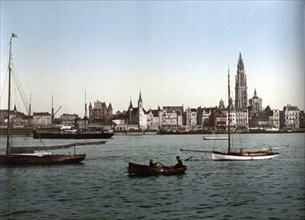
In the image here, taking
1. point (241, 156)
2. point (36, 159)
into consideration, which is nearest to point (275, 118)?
point (241, 156)

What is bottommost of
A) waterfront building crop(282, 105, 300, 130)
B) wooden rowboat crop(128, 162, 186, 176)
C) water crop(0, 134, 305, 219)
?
water crop(0, 134, 305, 219)

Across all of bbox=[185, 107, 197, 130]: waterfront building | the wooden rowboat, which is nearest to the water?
the wooden rowboat

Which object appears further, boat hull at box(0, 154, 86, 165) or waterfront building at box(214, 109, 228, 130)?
waterfront building at box(214, 109, 228, 130)

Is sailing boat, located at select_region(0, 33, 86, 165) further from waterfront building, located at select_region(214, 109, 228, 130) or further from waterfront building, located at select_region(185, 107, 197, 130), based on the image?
waterfront building, located at select_region(185, 107, 197, 130)

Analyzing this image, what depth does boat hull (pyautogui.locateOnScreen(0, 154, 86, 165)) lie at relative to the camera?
41812 mm

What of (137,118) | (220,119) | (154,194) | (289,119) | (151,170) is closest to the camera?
(154,194)

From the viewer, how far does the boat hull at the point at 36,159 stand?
41812 millimetres

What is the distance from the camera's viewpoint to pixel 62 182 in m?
32.2

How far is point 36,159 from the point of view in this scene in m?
43.7

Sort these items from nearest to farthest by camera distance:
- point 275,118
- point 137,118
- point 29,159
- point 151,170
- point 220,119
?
point 151,170
point 29,159
point 220,119
point 275,118
point 137,118

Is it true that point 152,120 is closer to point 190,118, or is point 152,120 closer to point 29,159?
point 190,118

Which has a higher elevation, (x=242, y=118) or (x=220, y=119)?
(x=242, y=118)

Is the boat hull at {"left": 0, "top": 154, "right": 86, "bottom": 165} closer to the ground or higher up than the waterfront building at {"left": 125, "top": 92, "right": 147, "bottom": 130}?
closer to the ground

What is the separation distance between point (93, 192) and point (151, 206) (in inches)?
238
